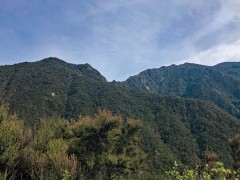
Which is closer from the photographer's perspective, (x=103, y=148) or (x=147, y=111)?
(x=103, y=148)

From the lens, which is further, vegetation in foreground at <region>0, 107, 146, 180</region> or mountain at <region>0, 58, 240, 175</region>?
mountain at <region>0, 58, 240, 175</region>

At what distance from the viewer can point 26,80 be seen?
182m

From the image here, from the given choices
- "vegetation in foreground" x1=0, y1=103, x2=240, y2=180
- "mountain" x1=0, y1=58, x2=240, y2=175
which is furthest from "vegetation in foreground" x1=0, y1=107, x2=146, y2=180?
"mountain" x1=0, y1=58, x2=240, y2=175

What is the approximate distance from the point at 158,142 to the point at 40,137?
114m

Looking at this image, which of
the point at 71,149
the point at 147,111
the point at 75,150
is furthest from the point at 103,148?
the point at 147,111

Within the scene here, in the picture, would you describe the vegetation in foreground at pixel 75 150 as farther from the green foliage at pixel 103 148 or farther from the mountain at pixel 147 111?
the mountain at pixel 147 111

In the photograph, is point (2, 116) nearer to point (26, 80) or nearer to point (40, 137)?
Answer: point (40, 137)

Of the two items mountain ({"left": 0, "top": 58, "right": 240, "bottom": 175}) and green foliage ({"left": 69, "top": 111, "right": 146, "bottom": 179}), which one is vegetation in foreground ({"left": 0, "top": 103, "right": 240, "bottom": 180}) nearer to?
green foliage ({"left": 69, "top": 111, "right": 146, "bottom": 179})

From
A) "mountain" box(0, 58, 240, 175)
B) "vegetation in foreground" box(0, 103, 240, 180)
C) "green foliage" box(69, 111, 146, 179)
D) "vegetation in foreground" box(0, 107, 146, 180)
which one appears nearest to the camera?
"vegetation in foreground" box(0, 103, 240, 180)

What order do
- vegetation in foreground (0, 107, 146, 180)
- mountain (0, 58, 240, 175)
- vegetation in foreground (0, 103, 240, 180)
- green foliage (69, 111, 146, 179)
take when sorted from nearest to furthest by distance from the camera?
vegetation in foreground (0, 103, 240, 180) → vegetation in foreground (0, 107, 146, 180) → green foliage (69, 111, 146, 179) → mountain (0, 58, 240, 175)

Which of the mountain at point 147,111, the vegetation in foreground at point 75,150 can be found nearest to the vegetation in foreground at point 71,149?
the vegetation in foreground at point 75,150

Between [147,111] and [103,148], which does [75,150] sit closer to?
[103,148]

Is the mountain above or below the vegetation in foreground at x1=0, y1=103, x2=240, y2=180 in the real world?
above

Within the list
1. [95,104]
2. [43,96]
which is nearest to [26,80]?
[43,96]
